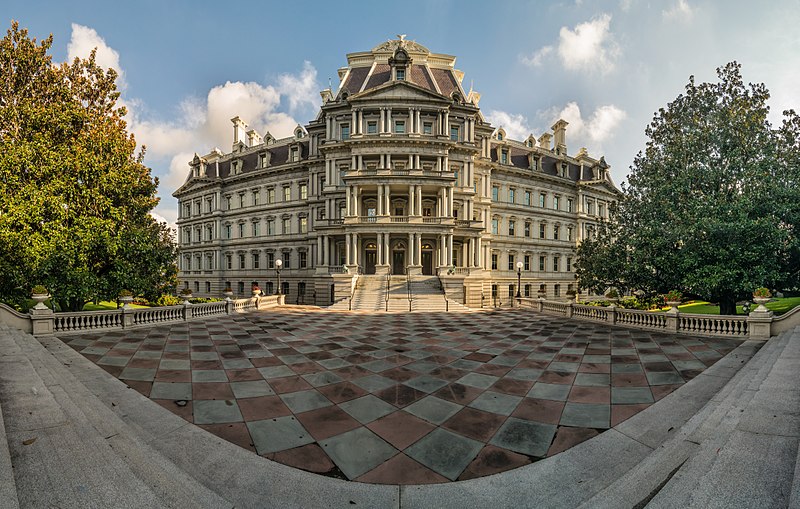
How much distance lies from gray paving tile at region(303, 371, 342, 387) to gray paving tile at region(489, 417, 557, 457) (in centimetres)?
371

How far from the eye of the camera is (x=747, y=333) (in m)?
10.3

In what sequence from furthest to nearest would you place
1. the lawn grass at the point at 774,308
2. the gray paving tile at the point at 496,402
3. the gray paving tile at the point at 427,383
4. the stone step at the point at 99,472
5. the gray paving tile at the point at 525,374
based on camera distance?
the lawn grass at the point at 774,308 < the gray paving tile at the point at 525,374 < the gray paving tile at the point at 427,383 < the gray paving tile at the point at 496,402 < the stone step at the point at 99,472

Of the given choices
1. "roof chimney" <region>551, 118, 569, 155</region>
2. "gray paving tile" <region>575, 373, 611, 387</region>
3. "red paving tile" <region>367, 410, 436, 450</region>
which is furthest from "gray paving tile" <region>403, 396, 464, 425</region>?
"roof chimney" <region>551, 118, 569, 155</region>

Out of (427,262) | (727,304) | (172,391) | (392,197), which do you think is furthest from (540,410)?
(392,197)

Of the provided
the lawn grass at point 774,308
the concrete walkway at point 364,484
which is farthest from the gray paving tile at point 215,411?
the lawn grass at point 774,308

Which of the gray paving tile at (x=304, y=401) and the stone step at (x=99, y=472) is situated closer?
the stone step at (x=99, y=472)

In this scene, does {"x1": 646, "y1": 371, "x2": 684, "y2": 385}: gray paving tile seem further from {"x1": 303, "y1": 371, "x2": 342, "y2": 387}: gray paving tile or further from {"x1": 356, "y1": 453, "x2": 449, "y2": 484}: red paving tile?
{"x1": 303, "y1": 371, "x2": 342, "y2": 387}: gray paving tile

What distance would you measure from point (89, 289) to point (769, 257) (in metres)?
28.4

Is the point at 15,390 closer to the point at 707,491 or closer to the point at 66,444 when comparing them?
the point at 66,444

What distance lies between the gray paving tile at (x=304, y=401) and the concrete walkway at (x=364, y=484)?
140 cm

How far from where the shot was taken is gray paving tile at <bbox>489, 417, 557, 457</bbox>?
4.04 meters

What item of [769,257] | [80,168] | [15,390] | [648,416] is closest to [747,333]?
[769,257]

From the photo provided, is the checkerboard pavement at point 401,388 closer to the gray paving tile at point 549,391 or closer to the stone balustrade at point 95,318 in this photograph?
the gray paving tile at point 549,391

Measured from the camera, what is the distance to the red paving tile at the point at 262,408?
4.93 m
